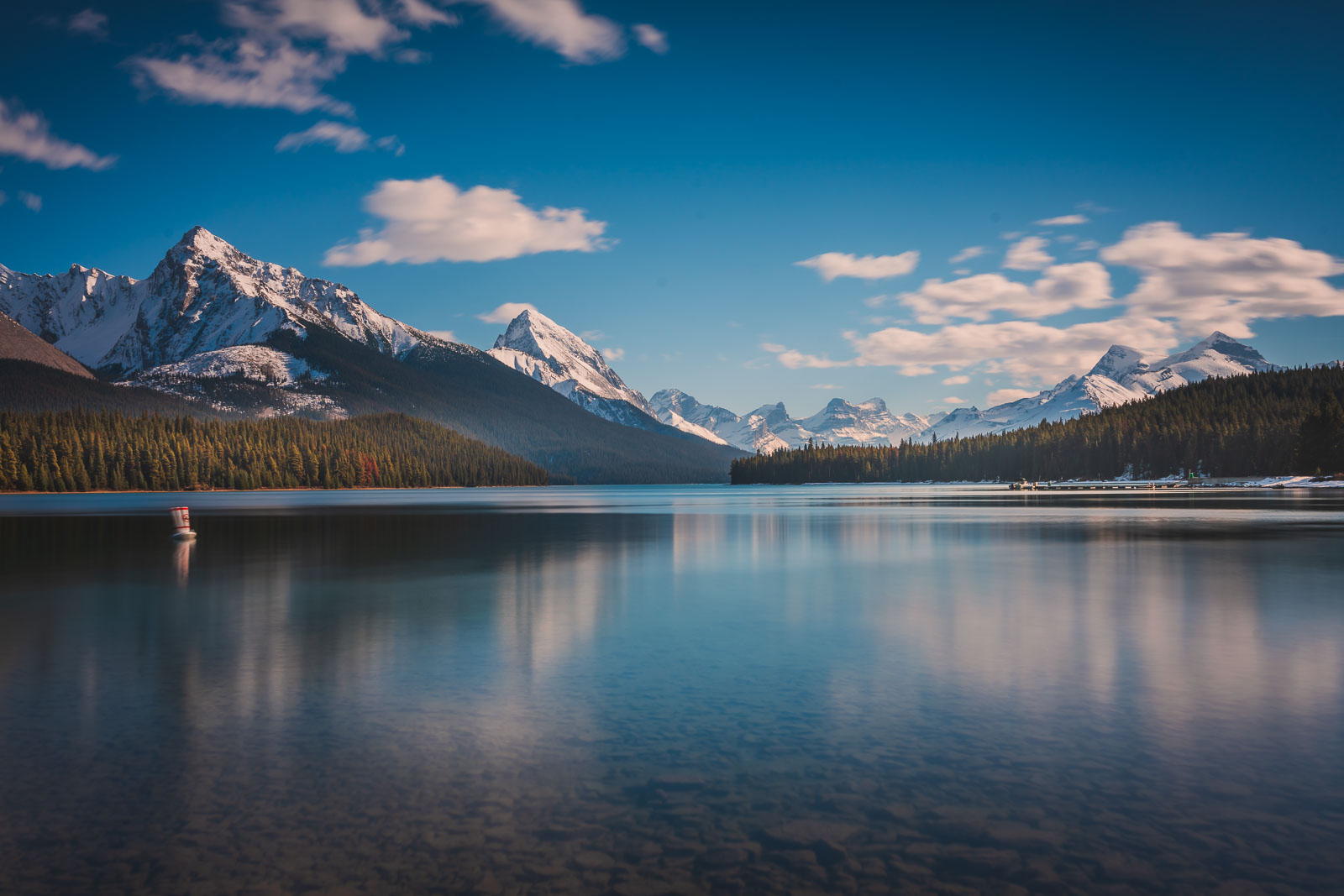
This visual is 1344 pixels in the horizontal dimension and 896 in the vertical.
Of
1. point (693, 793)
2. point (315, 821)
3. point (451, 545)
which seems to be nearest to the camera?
point (315, 821)

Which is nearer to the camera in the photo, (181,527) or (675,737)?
(675,737)

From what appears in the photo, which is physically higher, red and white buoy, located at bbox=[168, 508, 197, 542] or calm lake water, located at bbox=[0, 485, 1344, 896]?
red and white buoy, located at bbox=[168, 508, 197, 542]

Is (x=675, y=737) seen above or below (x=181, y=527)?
below

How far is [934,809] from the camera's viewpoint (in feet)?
30.7

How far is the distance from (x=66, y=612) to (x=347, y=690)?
49.2ft

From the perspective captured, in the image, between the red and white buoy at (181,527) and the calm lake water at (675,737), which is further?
the red and white buoy at (181,527)

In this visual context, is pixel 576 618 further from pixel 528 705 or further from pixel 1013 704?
pixel 1013 704

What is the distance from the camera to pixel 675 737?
1221 centimetres

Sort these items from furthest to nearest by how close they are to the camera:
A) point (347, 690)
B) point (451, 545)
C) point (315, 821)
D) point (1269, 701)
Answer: point (451, 545), point (347, 690), point (1269, 701), point (315, 821)

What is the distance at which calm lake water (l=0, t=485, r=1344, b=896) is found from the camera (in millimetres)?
8141

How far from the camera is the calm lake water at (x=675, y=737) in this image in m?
8.14

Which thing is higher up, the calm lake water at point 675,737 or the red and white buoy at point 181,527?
the red and white buoy at point 181,527

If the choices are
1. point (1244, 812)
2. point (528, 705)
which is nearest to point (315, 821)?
point (528, 705)

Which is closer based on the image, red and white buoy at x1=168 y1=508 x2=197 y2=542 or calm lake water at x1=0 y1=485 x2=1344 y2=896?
calm lake water at x1=0 y1=485 x2=1344 y2=896
